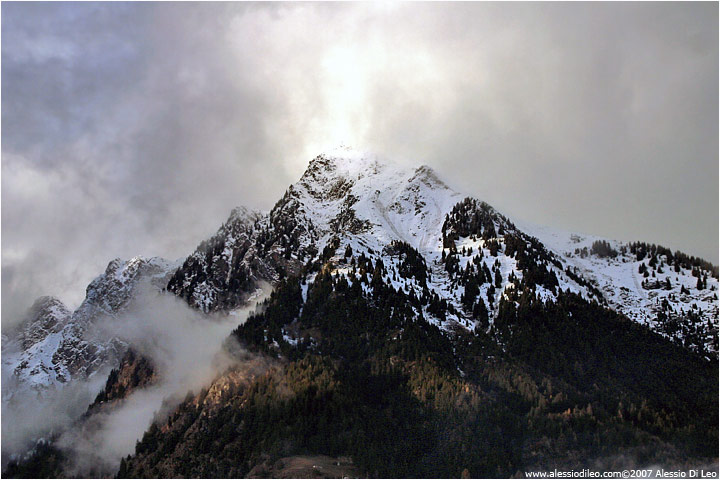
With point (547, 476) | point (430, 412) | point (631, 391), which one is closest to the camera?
point (547, 476)

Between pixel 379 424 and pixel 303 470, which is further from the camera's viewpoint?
pixel 379 424

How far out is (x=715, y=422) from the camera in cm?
18012

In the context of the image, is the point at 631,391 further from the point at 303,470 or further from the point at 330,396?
the point at 303,470

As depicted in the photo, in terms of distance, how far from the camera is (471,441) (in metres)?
171

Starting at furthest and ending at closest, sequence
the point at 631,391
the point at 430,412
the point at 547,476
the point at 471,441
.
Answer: the point at 631,391 < the point at 430,412 < the point at 471,441 < the point at 547,476

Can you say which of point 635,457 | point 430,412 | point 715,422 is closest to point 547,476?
point 635,457

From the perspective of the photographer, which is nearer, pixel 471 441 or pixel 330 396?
pixel 471 441

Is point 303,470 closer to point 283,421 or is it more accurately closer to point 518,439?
point 283,421

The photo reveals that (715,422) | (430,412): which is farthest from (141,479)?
(715,422)

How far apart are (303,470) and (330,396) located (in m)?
27.8

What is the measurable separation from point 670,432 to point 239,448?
12493cm

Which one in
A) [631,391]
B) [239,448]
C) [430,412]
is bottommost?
[239,448]

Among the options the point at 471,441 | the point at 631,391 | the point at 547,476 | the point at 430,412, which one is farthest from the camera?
the point at 631,391

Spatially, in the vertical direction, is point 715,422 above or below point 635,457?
above
